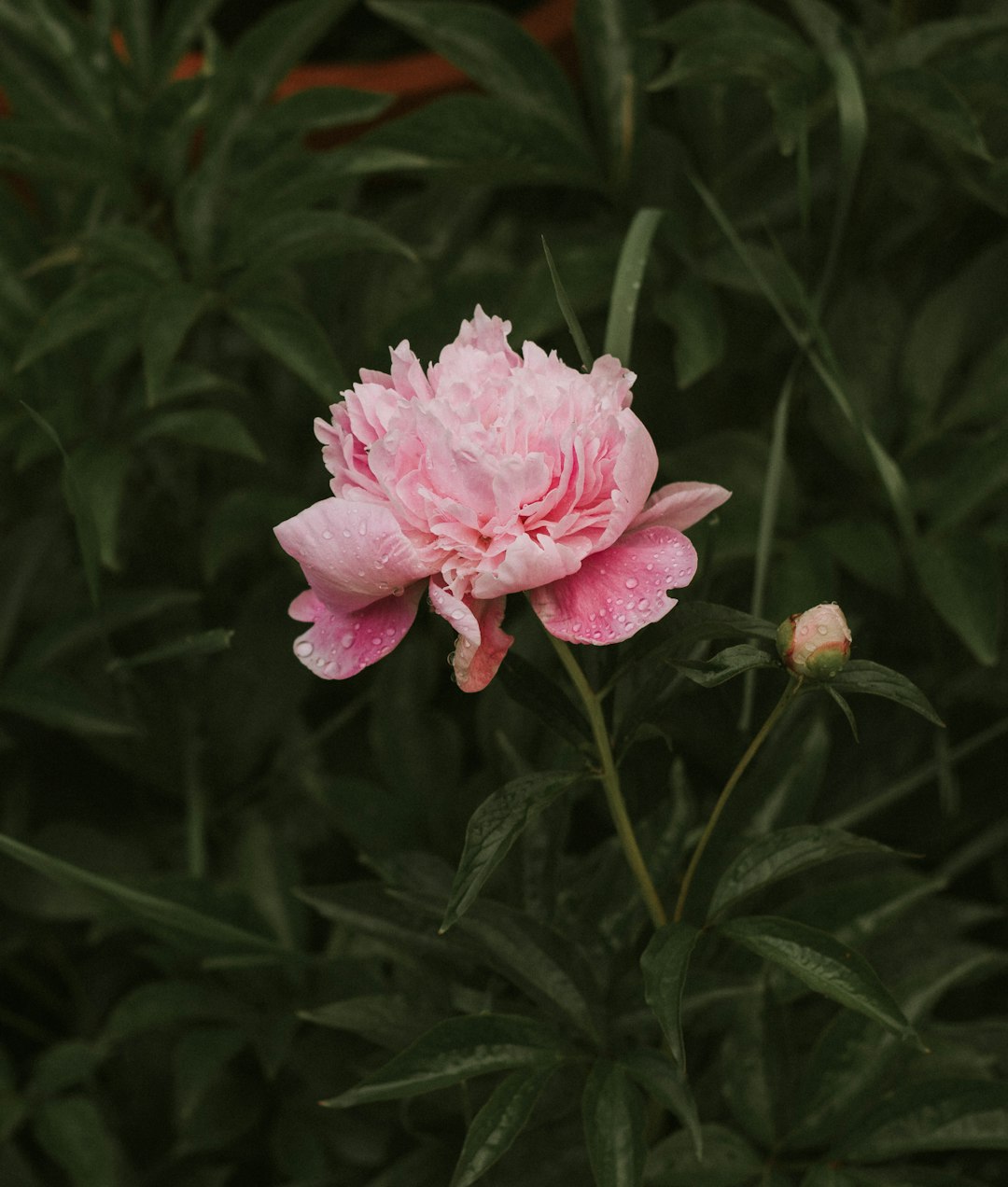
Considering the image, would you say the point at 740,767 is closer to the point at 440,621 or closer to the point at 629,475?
the point at 629,475

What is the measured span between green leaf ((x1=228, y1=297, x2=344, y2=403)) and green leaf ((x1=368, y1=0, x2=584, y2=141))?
0.26 m

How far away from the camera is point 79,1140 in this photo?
866mm

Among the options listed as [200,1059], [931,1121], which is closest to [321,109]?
[200,1059]

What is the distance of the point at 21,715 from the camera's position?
1.12 meters

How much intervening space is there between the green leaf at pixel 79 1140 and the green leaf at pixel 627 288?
644 millimetres

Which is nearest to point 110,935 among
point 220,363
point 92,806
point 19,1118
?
point 92,806

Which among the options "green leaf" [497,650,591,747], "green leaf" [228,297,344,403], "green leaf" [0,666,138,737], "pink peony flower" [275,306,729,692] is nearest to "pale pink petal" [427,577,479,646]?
"pink peony flower" [275,306,729,692]

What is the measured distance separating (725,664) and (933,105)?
0.56 meters

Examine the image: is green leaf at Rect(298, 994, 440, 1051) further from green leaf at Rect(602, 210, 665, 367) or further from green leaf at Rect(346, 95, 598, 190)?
green leaf at Rect(346, 95, 598, 190)

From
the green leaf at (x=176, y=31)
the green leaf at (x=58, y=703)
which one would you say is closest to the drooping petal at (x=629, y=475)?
the green leaf at (x=58, y=703)

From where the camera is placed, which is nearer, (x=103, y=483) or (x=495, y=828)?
(x=495, y=828)

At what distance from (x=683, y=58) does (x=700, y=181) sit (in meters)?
0.19

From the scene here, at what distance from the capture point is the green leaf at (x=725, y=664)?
52 centimetres

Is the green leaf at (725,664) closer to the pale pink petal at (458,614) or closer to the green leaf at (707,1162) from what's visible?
the pale pink petal at (458,614)
